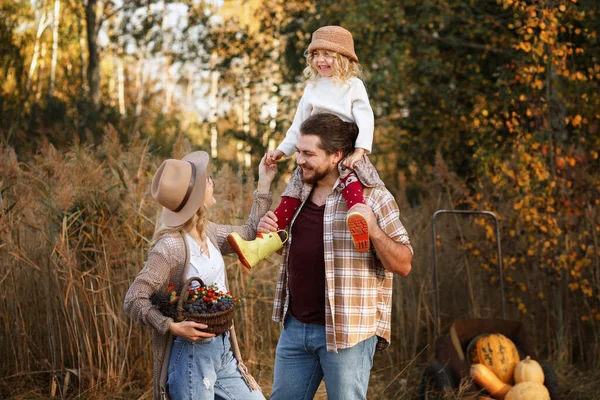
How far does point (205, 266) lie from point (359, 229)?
568 mm

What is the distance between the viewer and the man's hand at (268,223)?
9.20 ft

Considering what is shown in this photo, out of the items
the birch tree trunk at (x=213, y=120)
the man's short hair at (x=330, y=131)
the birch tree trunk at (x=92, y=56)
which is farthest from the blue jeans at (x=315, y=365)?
the birch tree trunk at (x=92, y=56)

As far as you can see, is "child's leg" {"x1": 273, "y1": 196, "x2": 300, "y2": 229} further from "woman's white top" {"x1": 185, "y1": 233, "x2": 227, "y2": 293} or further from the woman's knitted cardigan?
the woman's knitted cardigan

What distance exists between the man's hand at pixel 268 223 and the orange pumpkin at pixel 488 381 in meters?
2.12

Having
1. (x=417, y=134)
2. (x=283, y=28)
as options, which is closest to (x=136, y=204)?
(x=417, y=134)

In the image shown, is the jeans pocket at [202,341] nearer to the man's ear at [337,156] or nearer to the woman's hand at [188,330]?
the woman's hand at [188,330]

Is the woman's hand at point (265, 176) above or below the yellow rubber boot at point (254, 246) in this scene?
above

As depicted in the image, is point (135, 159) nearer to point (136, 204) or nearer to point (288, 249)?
point (136, 204)

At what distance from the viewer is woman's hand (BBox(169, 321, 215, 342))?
2.49 m

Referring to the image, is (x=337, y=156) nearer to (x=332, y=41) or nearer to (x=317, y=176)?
(x=317, y=176)

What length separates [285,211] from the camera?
2.92m

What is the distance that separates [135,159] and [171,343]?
237cm

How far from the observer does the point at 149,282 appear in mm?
2596

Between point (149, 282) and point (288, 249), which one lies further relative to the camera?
point (288, 249)
